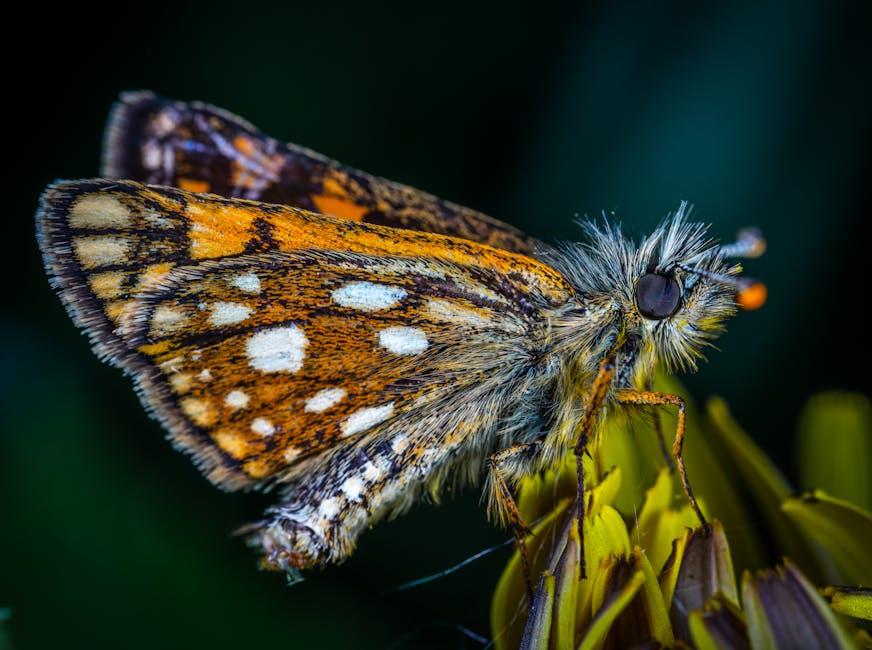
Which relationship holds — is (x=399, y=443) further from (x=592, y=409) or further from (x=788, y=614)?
(x=788, y=614)

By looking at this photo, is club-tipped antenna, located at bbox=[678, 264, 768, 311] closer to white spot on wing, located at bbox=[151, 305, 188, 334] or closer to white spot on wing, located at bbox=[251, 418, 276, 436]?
white spot on wing, located at bbox=[251, 418, 276, 436]

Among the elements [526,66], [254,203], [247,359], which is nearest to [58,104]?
[254,203]

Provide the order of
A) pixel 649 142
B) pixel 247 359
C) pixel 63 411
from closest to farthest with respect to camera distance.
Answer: pixel 247 359 → pixel 63 411 → pixel 649 142

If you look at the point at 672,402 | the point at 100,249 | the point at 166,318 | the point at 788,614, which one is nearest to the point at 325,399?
the point at 166,318

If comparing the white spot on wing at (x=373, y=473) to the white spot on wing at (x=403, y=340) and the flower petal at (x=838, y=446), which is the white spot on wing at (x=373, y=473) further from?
the flower petal at (x=838, y=446)

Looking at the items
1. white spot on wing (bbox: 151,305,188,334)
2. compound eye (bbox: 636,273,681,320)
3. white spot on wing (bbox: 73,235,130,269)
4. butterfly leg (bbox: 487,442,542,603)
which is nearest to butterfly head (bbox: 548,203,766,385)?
compound eye (bbox: 636,273,681,320)

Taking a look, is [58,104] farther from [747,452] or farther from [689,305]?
[747,452]
